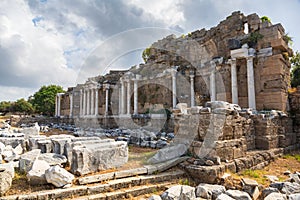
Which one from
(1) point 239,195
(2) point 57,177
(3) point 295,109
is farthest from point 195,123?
(3) point 295,109

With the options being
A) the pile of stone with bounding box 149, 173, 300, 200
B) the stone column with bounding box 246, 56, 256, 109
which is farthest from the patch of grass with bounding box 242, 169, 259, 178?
the stone column with bounding box 246, 56, 256, 109

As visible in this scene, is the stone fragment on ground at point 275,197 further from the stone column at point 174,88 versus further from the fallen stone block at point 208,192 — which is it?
the stone column at point 174,88

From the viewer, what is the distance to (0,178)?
12.9ft

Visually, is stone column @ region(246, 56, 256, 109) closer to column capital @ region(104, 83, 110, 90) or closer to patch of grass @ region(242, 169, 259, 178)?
patch of grass @ region(242, 169, 259, 178)

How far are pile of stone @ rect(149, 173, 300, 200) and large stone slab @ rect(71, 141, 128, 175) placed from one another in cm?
181

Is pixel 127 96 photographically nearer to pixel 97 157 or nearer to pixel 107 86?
pixel 107 86

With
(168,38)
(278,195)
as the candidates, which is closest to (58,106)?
(168,38)

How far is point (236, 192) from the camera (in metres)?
4.41

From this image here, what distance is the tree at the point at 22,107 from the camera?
52.8 m

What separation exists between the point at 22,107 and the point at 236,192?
59456 millimetres

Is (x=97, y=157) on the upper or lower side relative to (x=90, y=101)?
lower

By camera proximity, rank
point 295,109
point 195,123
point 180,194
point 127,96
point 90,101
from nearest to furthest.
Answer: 1. point 180,194
2. point 195,123
3. point 295,109
4. point 127,96
5. point 90,101

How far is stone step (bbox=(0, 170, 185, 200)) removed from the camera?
399 cm

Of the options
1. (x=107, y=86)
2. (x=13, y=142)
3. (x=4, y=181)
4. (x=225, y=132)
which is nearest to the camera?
(x=4, y=181)
